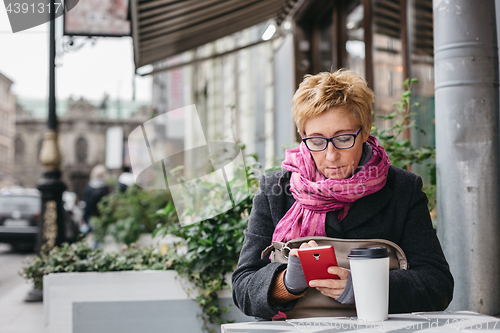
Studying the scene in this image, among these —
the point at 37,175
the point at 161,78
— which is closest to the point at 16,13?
the point at 161,78

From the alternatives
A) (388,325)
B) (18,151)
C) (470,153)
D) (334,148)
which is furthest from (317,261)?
(18,151)

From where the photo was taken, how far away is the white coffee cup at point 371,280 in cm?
121

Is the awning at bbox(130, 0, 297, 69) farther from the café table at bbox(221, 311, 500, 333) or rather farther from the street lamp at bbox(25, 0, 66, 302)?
the café table at bbox(221, 311, 500, 333)

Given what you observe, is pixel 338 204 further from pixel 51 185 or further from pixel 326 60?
pixel 51 185

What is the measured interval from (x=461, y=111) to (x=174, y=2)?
3353 millimetres

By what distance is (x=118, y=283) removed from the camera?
2859 millimetres

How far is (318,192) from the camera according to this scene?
1.66 metres

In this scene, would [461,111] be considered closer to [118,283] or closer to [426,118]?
[426,118]

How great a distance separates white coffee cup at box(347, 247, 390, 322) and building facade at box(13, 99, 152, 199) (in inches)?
2289

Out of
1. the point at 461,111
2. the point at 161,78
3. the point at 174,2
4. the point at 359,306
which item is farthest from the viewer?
the point at 161,78

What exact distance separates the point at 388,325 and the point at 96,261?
2.28 metres

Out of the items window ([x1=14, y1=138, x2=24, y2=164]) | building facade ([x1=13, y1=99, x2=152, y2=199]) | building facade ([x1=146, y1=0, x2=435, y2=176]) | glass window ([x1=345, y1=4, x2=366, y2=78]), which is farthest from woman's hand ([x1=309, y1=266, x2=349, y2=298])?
window ([x1=14, y1=138, x2=24, y2=164])

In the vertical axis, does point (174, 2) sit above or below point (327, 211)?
above

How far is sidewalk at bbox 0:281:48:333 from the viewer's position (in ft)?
12.8
